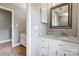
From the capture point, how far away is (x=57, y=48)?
186 cm

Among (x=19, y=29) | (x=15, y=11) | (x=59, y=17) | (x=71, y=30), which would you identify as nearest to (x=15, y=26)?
(x=19, y=29)

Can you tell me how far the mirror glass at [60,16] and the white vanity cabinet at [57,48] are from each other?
55 cm

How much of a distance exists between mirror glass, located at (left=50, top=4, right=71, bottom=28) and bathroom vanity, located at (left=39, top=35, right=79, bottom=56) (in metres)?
0.45

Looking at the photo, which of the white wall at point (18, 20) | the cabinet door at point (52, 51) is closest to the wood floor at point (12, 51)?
the white wall at point (18, 20)

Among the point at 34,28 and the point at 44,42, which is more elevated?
the point at 34,28

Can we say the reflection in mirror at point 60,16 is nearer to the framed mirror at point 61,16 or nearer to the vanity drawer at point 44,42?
the framed mirror at point 61,16

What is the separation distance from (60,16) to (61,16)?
Result: 28mm

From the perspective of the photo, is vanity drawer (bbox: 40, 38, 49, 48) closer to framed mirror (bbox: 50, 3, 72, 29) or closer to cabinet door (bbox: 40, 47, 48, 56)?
cabinet door (bbox: 40, 47, 48, 56)

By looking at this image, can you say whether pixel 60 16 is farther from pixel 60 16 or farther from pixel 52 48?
pixel 52 48

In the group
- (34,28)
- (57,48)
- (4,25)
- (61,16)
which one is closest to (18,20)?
(4,25)

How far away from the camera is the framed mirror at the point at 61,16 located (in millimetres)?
2189

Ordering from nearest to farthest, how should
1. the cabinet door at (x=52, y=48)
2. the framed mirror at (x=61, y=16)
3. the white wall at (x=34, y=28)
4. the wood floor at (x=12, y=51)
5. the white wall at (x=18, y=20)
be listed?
1. the cabinet door at (x=52, y=48)
2. the white wall at (x=34, y=28)
3. the framed mirror at (x=61, y=16)
4. the wood floor at (x=12, y=51)
5. the white wall at (x=18, y=20)

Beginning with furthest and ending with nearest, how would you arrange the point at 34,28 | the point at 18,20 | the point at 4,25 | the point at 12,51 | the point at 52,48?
the point at 4,25, the point at 18,20, the point at 12,51, the point at 34,28, the point at 52,48

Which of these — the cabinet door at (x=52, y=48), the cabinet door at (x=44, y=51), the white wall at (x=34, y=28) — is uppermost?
the white wall at (x=34, y=28)
